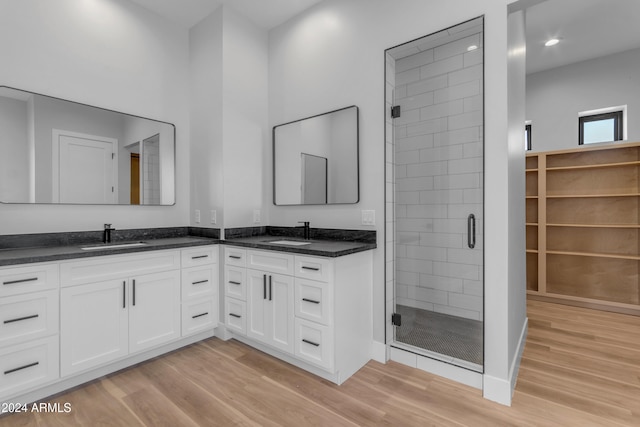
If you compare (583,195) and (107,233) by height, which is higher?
(583,195)

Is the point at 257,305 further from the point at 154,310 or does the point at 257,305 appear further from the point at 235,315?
the point at 154,310

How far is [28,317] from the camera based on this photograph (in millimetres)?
1785

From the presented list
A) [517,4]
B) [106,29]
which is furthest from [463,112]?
[106,29]

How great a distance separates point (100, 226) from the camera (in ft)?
8.50

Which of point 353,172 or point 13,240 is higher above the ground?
point 353,172

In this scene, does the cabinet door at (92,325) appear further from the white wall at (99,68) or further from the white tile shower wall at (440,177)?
the white tile shower wall at (440,177)

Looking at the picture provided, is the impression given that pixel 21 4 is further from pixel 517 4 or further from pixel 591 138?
Answer: pixel 591 138

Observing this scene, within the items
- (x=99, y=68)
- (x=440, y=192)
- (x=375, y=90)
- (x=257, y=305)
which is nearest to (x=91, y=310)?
(x=257, y=305)

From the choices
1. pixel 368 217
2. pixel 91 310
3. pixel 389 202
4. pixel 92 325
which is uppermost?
pixel 389 202

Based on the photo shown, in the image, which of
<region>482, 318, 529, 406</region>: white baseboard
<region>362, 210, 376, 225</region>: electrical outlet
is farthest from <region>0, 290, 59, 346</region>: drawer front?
<region>482, 318, 529, 406</region>: white baseboard

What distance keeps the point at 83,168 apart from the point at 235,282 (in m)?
1.54

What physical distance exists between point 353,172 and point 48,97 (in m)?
2.40

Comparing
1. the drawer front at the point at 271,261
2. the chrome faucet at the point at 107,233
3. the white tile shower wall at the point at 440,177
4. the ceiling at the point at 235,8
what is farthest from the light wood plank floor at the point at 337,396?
the ceiling at the point at 235,8

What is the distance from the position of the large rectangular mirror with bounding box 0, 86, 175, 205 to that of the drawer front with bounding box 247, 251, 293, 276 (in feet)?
3.82
